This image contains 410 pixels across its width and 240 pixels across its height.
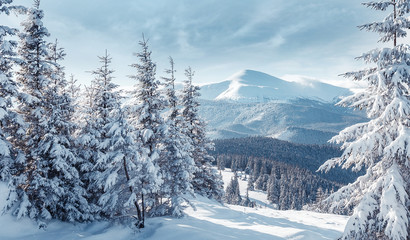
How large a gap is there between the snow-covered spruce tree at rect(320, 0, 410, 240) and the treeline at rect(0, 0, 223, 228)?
11.6 m

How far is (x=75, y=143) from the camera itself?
18.3 m

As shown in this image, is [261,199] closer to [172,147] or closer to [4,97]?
[172,147]

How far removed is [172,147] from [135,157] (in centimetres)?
380

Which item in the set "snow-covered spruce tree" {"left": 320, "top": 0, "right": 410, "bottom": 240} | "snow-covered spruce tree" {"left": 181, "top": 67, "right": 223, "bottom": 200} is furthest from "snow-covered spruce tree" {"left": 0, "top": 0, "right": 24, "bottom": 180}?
"snow-covered spruce tree" {"left": 320, "top": 0, "right": 410, "bottom": 240}

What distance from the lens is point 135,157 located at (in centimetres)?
1641

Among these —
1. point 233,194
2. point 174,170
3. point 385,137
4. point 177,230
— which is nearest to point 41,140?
point 174,170

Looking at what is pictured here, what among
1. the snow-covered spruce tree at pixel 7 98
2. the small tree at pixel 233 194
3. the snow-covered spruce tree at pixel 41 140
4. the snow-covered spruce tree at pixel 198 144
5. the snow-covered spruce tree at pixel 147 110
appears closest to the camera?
the snow-covered spruce tree at pixel 7 98

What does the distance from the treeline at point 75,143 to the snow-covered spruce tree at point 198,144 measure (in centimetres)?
730

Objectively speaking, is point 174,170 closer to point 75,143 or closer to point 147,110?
point 147,110

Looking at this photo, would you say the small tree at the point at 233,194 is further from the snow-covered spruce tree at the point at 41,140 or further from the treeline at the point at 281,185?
the snow-covered spruce tree at the point at 41,140

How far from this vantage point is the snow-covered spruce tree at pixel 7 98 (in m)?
14.0

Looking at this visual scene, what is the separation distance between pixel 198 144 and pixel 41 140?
16.1 metres

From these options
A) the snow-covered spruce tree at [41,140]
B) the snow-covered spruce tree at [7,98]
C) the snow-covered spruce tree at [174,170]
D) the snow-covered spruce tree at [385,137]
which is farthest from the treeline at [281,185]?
the snow-covered spruce tree at [7,98]

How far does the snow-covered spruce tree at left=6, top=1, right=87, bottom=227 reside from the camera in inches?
644
